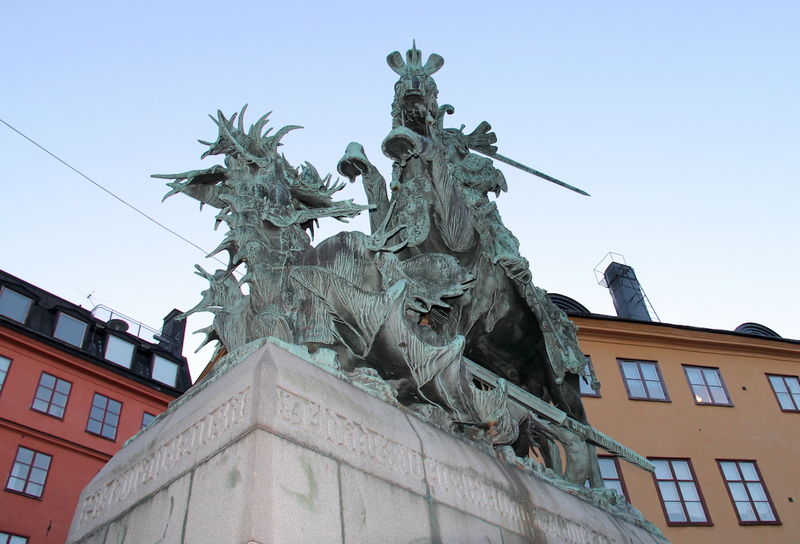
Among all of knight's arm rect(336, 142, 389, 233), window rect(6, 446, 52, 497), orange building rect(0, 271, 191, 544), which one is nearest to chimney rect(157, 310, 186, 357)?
orange building rect(0, 271, 191, 544)

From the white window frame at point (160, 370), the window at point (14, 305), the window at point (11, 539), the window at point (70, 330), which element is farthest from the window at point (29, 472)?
the white window frame at point (160, 370)

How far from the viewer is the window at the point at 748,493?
22672mm

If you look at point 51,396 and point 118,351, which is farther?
point 118,351

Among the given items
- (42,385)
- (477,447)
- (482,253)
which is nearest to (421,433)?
(477,447)

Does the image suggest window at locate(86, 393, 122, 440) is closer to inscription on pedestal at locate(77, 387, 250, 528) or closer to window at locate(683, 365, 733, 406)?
window at locate(683, 365, 733, 406)

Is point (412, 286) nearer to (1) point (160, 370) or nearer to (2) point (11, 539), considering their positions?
(2) point (11, 539)

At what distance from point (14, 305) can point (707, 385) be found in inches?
967

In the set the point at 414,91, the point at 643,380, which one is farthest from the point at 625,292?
the point at 414,91

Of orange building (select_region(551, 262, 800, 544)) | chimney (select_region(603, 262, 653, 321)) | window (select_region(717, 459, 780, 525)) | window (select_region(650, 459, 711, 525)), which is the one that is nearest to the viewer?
window (select_region(650, 459, 711, 525))

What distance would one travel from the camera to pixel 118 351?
30562 millimetres

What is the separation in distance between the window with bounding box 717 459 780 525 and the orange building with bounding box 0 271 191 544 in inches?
781

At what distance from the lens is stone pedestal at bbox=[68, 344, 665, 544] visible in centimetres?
368

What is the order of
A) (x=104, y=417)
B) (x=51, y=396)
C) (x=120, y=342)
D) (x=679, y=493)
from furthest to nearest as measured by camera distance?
(x=120, y=342), (x=104, y=417), (x=51, y=396), (x=679, y=493)

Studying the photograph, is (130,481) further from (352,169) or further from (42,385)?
(42,385)
